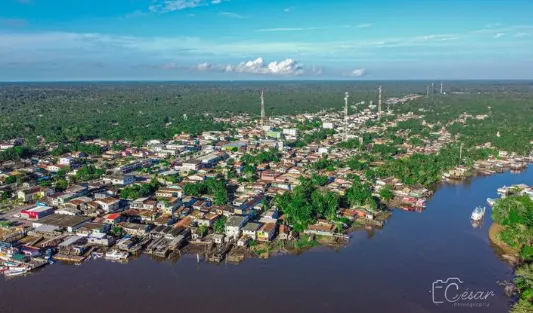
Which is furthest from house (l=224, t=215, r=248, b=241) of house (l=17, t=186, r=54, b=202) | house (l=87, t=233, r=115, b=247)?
house (l=17, t=186, r=54, b=202)

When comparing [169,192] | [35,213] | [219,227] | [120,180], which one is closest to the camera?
[219,227]

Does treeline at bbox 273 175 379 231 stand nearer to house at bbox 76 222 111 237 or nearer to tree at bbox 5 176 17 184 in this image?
house at bbox 76 222 111 237

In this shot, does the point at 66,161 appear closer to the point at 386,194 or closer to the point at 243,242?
the point at 243,242

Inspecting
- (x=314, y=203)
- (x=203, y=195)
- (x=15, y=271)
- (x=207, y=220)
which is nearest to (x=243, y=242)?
(x=207, y=220)

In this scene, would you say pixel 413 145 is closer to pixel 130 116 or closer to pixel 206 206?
pixel 206 206

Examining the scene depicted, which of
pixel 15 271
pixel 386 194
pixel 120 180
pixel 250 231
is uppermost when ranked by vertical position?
pixel 120 180
